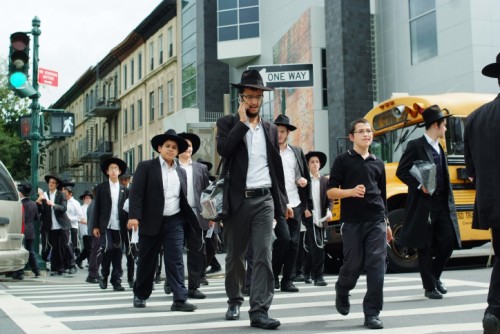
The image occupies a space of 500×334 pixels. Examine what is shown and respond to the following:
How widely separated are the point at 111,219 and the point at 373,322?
19.1 ft

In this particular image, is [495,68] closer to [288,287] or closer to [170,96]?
[288,287]

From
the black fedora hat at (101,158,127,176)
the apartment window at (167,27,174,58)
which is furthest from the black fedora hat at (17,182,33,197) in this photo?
the apartment window at (167,27,174,58)

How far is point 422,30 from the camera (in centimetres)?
2541

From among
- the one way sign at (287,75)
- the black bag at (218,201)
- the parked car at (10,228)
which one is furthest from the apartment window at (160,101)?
the black bag at (218,201)

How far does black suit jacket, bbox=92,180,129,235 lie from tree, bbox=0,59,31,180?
45618mm

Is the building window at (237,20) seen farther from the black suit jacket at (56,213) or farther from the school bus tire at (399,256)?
the school bus tire at (399,256)

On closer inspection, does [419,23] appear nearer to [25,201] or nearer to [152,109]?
[25,201]

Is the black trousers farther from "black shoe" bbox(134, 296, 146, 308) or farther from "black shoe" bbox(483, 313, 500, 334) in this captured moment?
"black shoe" bbox(483, 313, 500, 334)

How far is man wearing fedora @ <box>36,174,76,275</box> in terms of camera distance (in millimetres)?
15336

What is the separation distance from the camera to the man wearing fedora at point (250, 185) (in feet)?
21.2

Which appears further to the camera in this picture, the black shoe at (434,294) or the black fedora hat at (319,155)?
the black fedora hat at (319,155)

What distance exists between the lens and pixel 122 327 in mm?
6566

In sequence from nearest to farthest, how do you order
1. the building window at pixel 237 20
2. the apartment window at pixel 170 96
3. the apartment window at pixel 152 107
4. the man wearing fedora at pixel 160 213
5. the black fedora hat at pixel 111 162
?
the man wearing fedora at pixel 160 213, the black fedora hat at pixel 111 162, the building window at pixel 237 20, the apartment window at pixel 170 96, the apartment window at pixel 152 107

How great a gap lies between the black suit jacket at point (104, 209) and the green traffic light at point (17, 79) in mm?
3273
